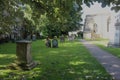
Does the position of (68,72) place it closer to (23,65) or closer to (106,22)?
(23,65)

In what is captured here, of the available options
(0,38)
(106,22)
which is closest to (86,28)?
(106,22)

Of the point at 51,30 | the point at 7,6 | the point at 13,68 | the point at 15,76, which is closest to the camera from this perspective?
the point at 15,76

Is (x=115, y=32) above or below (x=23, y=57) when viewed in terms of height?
above

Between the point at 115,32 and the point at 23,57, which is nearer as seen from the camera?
the point at 23,57

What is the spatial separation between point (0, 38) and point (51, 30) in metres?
18.0

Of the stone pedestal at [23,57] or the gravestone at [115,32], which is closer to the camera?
the stone pedestal at [23,57]

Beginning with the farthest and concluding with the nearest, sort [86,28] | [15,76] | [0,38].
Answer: [86,28]
[0,38]
[15,76]

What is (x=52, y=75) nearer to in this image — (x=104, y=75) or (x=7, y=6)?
(x=104, y=75)

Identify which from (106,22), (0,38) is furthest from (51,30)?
(106,22)

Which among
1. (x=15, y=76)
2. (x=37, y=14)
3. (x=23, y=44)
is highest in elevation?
(x=37, y=14)

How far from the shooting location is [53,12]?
11.1 meters

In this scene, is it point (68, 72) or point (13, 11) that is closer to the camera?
point (68, 72)

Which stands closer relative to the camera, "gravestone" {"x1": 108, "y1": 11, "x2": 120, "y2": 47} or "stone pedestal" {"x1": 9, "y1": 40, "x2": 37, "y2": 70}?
Result: "stone pedestal" {"x1": 9, "y1": 40, "x2": 37, "y2": 70}

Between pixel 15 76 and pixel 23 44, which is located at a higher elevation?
pixel 23 44
